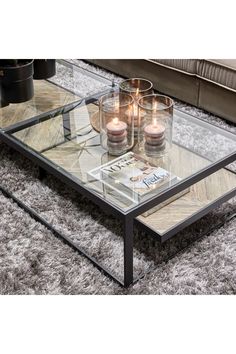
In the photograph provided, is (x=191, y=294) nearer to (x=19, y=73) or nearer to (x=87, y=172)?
(x=87, y=172)

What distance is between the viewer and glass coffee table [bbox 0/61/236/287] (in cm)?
171

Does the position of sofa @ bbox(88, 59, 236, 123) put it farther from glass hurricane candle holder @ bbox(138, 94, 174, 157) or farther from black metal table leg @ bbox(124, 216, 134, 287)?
black metal table leg @ bbox(124, 216, 134, 287)

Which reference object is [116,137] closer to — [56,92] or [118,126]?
[118,126]

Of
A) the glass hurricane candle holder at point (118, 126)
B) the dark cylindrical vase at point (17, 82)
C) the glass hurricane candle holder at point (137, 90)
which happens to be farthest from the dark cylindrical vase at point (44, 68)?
the glass hurricane candle holder at point (118, 126)

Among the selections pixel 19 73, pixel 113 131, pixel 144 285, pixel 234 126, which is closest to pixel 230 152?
pixel 113 131

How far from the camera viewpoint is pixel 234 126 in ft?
8.47

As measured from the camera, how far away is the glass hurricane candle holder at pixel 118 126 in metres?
1.92

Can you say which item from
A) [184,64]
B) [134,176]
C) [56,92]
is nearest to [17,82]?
[56,92]

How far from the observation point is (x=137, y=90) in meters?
2.12

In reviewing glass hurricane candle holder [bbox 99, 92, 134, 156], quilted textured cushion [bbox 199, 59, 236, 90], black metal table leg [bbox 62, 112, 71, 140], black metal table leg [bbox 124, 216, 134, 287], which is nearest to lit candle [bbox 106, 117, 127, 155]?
glass hurricane candle holder [bbox 99, 92, 134, 156]

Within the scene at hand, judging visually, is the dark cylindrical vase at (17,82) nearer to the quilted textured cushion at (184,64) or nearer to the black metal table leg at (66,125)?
the black metal table leg at (66,125)

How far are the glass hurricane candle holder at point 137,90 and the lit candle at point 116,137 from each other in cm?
7

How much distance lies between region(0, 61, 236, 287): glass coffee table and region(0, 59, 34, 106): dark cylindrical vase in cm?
6

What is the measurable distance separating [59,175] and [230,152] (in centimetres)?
58
